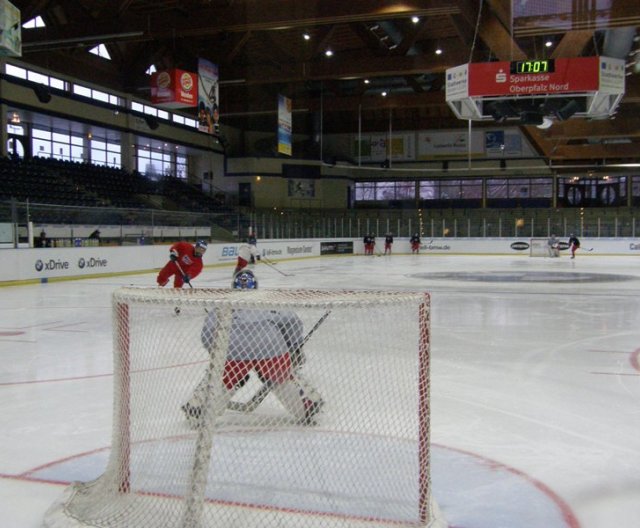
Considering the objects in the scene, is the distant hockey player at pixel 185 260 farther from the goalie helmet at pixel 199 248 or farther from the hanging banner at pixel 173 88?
the hanging banner at pixel 173 88

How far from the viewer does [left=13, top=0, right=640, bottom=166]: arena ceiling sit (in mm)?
13642

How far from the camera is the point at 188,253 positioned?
9461mm

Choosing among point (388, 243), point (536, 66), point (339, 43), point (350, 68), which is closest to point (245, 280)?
point (536, 66)

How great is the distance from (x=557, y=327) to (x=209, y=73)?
13.6 meters

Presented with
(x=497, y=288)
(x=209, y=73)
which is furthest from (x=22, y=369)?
(x=209, y=73)

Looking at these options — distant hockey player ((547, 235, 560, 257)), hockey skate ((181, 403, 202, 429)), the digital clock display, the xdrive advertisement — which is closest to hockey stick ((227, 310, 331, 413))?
hockey skate ((181, 403, 202, 429))

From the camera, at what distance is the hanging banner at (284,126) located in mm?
20562

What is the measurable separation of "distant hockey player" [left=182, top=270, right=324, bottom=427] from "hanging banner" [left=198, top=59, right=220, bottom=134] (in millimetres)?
15540

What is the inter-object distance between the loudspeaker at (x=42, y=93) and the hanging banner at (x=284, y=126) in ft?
28.5

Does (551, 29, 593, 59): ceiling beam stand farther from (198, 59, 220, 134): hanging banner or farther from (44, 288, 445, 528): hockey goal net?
(44, 288, 445, 528): hockey goal net

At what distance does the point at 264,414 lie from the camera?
3.47 m

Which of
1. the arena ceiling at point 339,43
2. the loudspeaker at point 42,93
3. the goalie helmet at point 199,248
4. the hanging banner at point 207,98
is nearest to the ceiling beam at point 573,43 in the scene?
the arena ceiling at point 339,43

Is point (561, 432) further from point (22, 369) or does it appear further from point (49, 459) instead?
point (22, 369)

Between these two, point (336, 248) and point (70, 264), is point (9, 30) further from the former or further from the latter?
point (336, 248)
